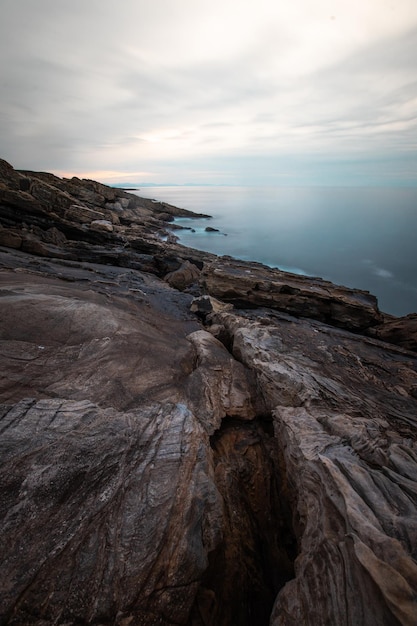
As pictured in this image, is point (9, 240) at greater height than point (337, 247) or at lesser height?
greater

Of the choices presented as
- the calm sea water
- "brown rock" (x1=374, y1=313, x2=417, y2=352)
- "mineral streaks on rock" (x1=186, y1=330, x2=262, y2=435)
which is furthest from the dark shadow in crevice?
the calm sea water

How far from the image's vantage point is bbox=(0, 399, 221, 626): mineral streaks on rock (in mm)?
3449

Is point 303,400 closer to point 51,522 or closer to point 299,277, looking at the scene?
point 51,522

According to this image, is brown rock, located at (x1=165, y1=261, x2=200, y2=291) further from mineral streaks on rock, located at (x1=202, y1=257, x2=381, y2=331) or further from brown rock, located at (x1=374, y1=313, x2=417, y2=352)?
brown rock, located at (x1=374, y1=313, x2=417, y2=352)

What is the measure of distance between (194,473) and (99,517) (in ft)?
5.70

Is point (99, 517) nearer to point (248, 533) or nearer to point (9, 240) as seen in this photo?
point (248, 533)

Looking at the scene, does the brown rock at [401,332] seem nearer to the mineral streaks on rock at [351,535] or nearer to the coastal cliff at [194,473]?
the coastal cliff at [194,473]

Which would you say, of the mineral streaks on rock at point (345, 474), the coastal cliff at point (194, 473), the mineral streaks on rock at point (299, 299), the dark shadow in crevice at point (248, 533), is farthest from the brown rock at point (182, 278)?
the dark shadow in crevice at point (248, 533)

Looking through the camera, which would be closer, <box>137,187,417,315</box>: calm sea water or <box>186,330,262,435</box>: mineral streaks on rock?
<box>186,330,262,435</box>: mineral streaks on rock

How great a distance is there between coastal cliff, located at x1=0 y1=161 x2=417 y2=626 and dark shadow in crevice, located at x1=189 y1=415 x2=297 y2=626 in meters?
0.03

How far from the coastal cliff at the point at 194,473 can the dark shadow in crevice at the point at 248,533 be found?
0.11 ft

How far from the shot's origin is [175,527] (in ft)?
14.3

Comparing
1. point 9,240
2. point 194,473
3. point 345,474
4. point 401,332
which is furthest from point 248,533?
point 9,240

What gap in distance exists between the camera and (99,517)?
408 centimetres
